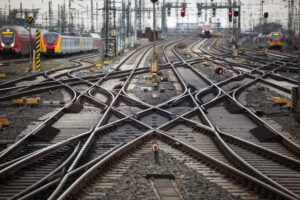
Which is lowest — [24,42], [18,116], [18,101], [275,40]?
Result: [18,116]

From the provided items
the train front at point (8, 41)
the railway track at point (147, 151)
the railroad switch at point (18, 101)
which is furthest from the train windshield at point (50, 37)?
the railway track at point (147, 151)

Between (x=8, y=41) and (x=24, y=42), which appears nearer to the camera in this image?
(x=8, y=41)

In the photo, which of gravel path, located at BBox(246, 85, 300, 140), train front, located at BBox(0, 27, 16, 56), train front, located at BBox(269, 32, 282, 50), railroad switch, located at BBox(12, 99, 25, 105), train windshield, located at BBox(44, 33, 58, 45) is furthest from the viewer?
train front, located at BBox(269, 32, 282, 50)

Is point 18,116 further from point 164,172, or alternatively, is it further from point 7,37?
point 7,37

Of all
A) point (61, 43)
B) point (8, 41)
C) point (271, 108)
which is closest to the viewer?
point (271, 108)

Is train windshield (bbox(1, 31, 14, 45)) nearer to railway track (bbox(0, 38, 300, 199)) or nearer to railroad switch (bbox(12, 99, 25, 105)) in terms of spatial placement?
railroad switch (bbox(12, 99, 25, 105))

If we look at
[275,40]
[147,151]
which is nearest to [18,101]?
[147,151]

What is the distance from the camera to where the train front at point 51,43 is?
33844mm

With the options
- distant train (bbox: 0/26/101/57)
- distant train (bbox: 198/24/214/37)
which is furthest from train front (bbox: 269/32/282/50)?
distant train (bbox: 0/26/101/57)

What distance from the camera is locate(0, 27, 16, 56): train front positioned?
32344 millimetres

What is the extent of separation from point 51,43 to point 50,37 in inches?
26.6

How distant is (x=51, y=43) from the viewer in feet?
111

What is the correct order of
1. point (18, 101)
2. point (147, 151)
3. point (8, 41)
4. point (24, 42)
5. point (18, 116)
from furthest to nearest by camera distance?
point (24, 42) < point (8, 41) < point (18, 101) < point (18, 116) < point (147, 151)

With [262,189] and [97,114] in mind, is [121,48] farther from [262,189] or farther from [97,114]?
[262,189]
